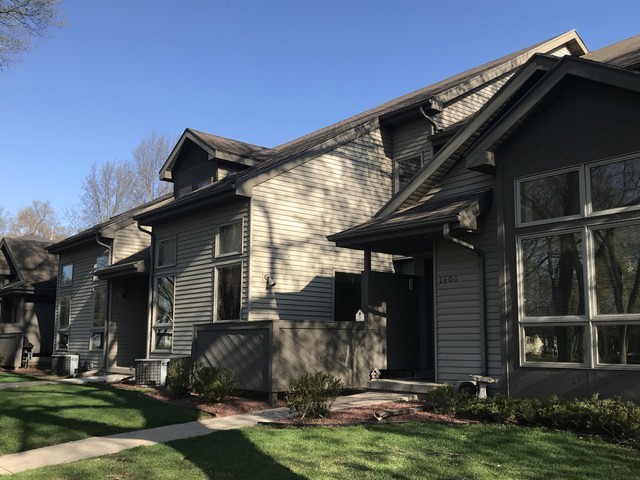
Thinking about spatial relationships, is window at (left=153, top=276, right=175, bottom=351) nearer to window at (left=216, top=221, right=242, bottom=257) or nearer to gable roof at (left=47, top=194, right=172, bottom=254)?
window at (left=216, top=221, right=242, bottom=257)

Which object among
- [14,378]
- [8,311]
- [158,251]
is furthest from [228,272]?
Answer: [8,311]

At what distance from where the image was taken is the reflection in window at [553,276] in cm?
902

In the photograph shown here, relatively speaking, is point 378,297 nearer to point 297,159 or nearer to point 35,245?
point 297,159

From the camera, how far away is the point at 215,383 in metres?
11.2

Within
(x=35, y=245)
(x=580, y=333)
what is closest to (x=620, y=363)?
(x=580, y=333)

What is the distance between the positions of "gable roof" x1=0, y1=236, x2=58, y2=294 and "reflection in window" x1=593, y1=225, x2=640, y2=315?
2333 cm

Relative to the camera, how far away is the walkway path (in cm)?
758

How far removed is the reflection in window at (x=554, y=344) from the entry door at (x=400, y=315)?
13.4 feet

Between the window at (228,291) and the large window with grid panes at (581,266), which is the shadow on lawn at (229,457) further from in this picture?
the window at (228,291)

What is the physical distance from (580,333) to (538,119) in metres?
3.40

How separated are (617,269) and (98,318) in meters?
17.3

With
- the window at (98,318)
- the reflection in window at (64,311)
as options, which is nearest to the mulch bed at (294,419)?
the window at (98,318)

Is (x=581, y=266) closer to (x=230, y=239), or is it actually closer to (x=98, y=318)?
(x=230, y=239)

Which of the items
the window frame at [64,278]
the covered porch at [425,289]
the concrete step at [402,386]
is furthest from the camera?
the window frame at [64,278]
